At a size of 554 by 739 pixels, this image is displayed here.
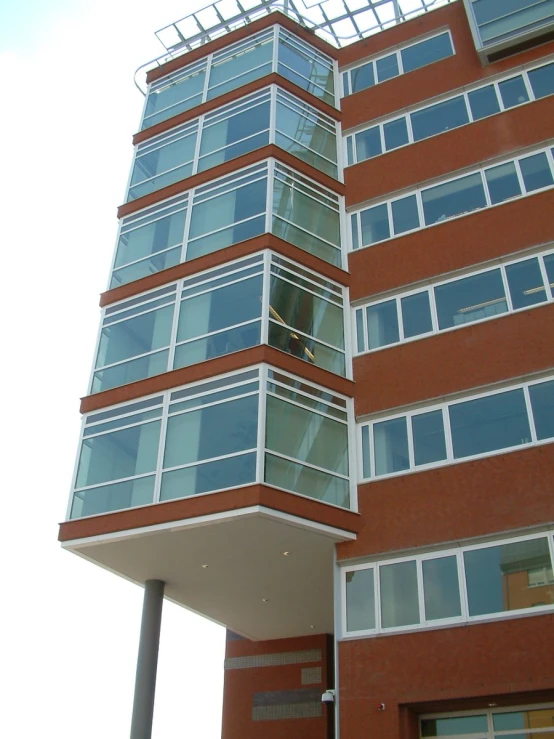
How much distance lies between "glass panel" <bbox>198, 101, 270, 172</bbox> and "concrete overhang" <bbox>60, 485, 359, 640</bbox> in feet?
31.8

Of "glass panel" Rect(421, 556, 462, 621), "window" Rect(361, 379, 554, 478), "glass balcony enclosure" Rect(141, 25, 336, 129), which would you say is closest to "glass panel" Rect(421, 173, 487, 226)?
"window" Rect(361, 379, 554, 478)

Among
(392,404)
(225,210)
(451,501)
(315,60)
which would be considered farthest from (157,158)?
(451,501)

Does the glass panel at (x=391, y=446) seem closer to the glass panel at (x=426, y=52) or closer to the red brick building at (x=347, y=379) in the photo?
the red brick building at (x=347, y=379)

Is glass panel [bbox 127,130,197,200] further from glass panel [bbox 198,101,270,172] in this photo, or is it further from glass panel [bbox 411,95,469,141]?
glass panel [bbox 411,95,469,141]

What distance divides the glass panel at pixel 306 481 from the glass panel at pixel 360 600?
1.41 meters

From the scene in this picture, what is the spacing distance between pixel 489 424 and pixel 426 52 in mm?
12006

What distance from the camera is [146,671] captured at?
16.5 m

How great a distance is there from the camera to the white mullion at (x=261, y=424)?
573 inches

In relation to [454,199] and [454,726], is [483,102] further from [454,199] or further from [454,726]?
[454,726]

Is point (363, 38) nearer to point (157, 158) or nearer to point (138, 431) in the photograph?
point (157, 158)

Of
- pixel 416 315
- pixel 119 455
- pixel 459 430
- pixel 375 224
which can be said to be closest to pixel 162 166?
pixel 375 224

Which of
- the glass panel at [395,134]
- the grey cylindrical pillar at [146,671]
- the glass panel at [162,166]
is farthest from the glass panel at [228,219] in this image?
the grey cylindrical pillar at [146,671]

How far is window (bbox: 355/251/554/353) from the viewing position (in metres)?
16.3

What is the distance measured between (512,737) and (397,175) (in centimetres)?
1306
